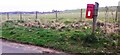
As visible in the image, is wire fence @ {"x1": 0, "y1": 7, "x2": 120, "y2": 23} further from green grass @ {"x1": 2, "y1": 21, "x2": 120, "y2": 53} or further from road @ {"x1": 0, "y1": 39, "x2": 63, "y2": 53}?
road @ {"x1": 0, "y1": 39, "x2": 63, "y2": 53}

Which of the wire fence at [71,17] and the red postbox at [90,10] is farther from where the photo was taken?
the wire fence at [71,17]

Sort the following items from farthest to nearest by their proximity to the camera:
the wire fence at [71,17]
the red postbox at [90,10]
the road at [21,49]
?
the wire fence at [71,17] → the red postbox at [90,10] → the road at [21,49]

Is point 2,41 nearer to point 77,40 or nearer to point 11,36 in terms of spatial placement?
point 11,36

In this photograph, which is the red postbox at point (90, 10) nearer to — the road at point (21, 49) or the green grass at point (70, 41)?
the green grass at point (70, 41)

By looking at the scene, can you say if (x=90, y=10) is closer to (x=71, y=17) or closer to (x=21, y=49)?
(x=21, y=49)

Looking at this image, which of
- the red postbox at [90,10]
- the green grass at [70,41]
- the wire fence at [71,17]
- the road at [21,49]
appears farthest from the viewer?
the wire fence at [71,17]

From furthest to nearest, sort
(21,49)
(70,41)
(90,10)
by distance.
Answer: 1. (70,41)
2. (90,10)
3. (21,49)

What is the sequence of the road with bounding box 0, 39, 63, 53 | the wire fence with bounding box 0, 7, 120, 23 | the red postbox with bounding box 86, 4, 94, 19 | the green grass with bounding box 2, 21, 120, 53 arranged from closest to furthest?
1. the road with bounding box 0, 39, 63, 53
2. the green grass with bounding box 2, 21, 120, 53
3. the red postbox with bounding box 86, 4, 94, 19
4. the wire fence with bounding box 0, 7, 120, 23

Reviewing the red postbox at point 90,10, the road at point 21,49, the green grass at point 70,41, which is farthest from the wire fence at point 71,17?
the road at point 21,49

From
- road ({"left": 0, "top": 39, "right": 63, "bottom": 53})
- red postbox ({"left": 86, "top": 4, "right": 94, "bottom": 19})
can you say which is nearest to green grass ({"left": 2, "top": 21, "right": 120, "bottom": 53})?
road ({"left": 0, "top": 39, "right": 63, "bottom": 53})

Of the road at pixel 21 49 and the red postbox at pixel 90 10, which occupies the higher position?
the red postbox at pixel 90 10

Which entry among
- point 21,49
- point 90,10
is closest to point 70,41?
point 90,10

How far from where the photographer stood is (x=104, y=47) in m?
11.6

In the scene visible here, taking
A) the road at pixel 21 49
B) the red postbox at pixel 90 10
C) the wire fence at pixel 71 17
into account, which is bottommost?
the road at pixel 21 49
